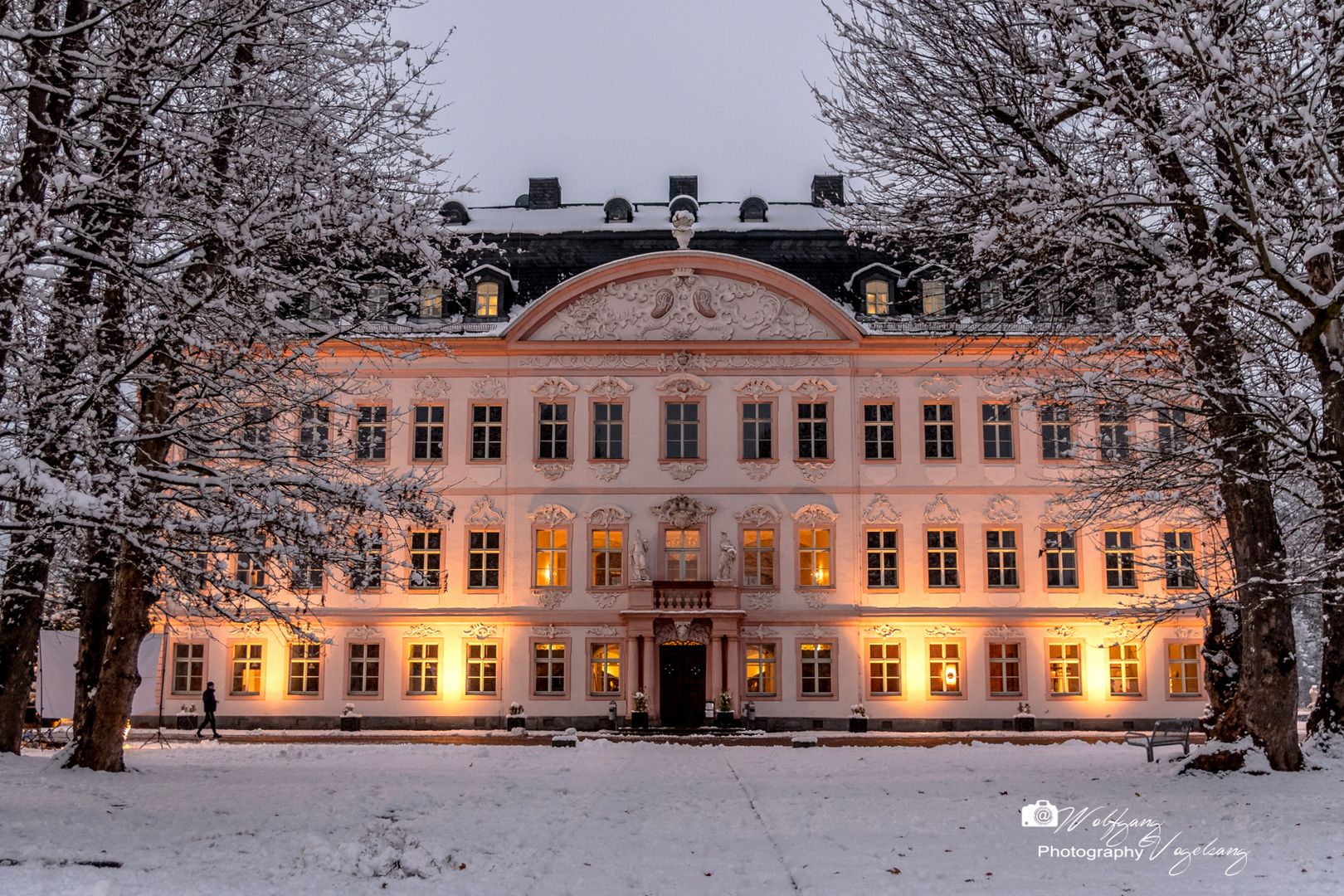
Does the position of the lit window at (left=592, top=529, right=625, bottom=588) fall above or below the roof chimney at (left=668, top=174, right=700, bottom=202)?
below

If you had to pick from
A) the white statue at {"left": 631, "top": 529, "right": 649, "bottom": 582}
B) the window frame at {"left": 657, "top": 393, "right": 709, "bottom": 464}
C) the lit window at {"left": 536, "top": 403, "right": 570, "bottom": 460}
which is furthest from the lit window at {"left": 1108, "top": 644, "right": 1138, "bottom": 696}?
the lit window at {"left": 536, "top": 403, "right": 570, "bottom": 460}

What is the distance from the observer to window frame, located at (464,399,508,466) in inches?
1219

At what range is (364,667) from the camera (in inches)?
1195

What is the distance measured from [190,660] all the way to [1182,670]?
26.6m

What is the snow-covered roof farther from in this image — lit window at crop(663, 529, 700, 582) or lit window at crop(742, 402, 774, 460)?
lit window at crop(663, 529, 700, 582)

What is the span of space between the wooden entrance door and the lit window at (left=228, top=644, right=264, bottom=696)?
35.5ft

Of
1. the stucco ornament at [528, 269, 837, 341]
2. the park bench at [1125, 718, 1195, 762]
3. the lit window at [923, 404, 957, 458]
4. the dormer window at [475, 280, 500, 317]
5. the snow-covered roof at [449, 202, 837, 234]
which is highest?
the snow-covered roof at [449, 202, 837, 234]

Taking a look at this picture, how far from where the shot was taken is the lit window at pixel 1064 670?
3028 centimetres

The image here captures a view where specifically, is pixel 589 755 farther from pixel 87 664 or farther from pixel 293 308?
pixel 293 308

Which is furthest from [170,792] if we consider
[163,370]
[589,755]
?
[589,755]

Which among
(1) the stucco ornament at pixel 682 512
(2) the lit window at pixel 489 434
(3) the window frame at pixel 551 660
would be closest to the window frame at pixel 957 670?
(1) the stucco ornament at pixel 682 512

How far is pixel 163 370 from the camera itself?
1124 centimetres

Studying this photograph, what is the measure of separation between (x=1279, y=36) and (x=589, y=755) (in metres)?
15.3

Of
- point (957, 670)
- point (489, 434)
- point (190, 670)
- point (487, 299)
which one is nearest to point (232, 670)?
point (190, 670)
